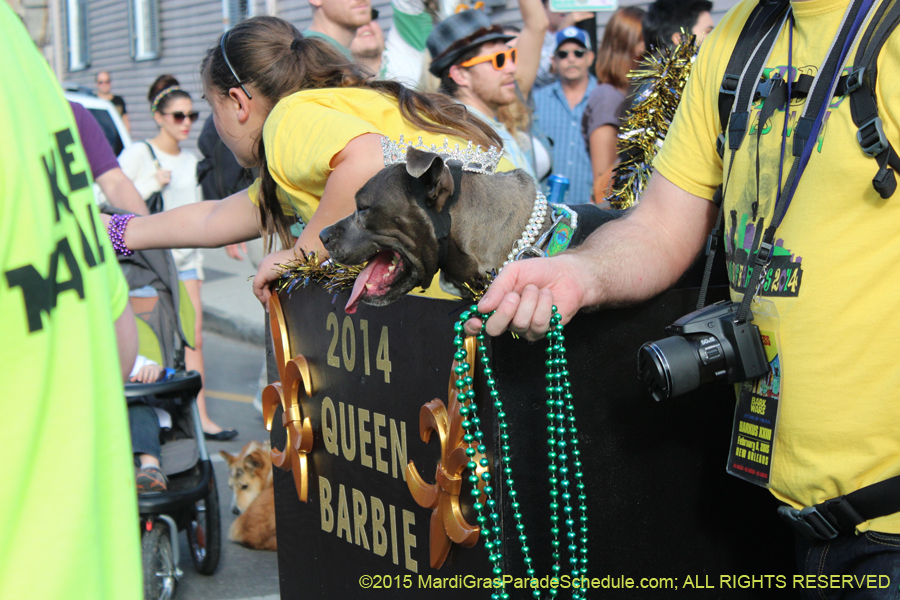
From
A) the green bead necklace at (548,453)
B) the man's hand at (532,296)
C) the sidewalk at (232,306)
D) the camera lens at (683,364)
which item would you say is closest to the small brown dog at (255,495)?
the green bead necklace at (548,453)

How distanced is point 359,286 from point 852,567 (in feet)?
4.19

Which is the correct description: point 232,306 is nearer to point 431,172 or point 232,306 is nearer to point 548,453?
point 431,172

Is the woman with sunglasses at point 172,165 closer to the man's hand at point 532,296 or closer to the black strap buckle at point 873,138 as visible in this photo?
the man's hand at point 532,296

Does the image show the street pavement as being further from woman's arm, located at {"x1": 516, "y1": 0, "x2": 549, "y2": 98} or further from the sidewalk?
woman's arm, located at {"x1": 516, "y1": 0, "x2": 549, "y2": 98}

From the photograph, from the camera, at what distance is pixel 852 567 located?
158 cm

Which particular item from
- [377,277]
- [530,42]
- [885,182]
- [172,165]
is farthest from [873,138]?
[172,165]

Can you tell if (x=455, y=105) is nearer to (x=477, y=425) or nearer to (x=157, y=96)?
(x=477, y=425)

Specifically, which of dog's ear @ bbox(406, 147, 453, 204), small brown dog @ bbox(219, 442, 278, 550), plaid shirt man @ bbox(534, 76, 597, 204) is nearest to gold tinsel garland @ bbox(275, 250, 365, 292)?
dog's ear @ bbox(406, 147, 453, 204)

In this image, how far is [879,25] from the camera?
1.52 meters

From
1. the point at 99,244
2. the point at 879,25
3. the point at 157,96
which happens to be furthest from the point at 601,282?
the point at 157,96

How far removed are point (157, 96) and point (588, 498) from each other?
21.5 feet

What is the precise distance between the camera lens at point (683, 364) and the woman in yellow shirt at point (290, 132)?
1143mm

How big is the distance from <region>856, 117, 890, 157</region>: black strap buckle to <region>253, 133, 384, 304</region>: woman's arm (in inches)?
53.7

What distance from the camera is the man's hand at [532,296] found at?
62.0 inches
